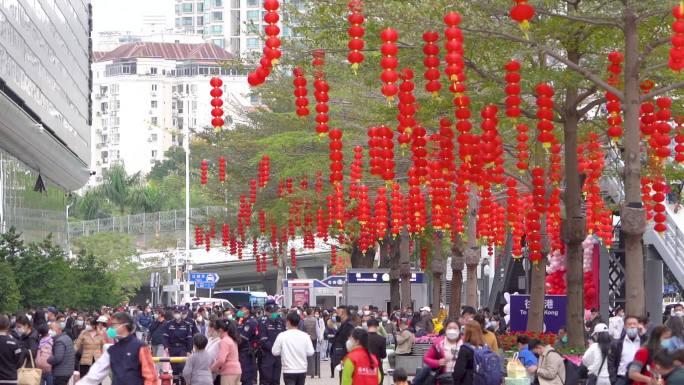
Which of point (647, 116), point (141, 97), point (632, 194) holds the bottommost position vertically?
point (632, 194)

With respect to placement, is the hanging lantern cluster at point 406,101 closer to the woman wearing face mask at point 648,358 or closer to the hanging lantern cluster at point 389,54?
the hanging lantern cluster at point 389,54

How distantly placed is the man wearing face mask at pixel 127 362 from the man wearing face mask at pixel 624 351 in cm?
575

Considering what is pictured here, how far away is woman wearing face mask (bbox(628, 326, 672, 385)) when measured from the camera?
51.5ft

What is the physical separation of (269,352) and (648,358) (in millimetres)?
12295

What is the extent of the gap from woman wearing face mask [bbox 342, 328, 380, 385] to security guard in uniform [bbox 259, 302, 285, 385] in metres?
8.13

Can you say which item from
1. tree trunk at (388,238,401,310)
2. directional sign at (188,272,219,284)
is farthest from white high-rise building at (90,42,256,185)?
tree trunk at (388,238,401,310)

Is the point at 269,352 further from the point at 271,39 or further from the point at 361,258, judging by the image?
the point at 361,258

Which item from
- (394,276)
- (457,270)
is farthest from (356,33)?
(394,276)

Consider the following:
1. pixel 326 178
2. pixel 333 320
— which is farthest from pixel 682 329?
pixel 326 178

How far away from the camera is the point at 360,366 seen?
18.0 meters

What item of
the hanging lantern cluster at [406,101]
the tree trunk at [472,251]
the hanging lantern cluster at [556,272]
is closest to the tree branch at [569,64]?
the hanging lantern cluster at [406,101]

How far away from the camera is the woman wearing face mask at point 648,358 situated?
618 inches

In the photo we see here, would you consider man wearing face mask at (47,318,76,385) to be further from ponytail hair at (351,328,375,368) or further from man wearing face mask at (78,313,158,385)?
Answer: man wearing face mask at (78,313,158,385)

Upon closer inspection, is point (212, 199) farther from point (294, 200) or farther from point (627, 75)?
point (627, 75)
